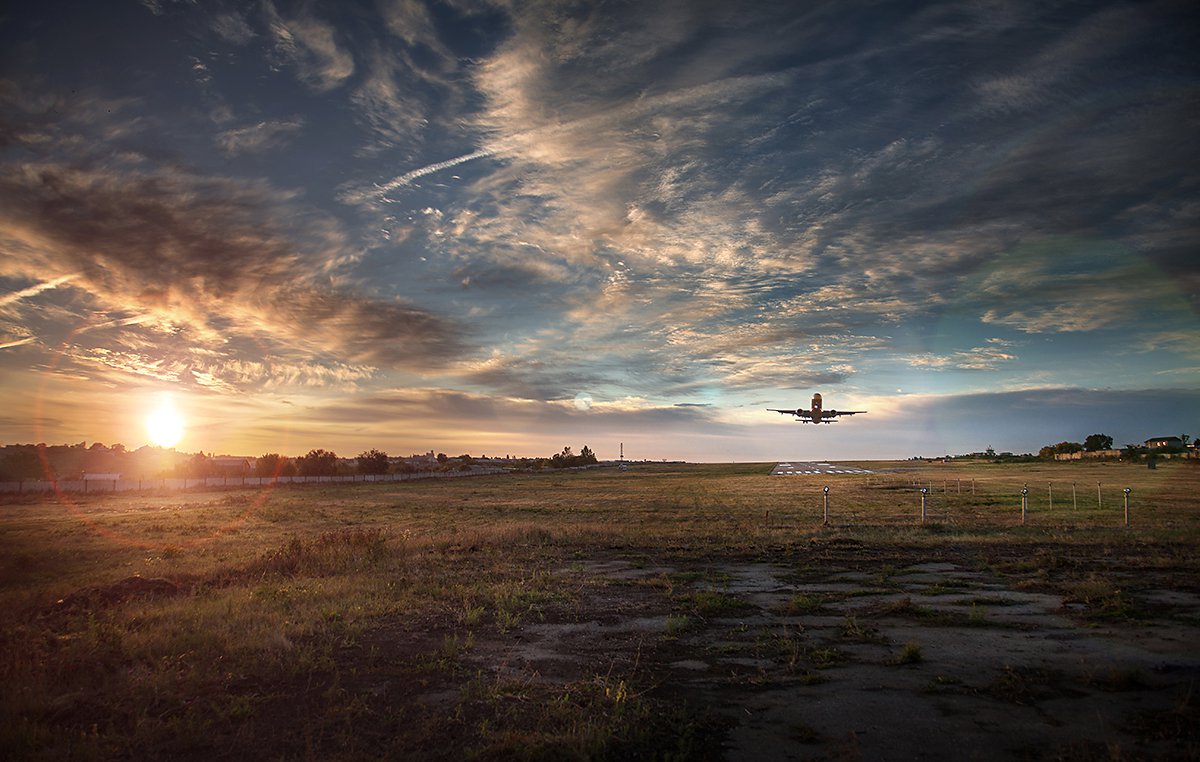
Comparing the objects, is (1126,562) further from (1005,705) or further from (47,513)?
(47,513)

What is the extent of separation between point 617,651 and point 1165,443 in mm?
198761

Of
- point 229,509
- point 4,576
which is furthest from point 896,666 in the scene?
point 229,509

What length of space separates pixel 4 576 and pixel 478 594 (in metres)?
16.6

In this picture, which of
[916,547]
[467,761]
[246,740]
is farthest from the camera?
[916,547]

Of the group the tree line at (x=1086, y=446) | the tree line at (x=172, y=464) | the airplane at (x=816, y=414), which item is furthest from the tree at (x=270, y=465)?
the tree line at (x=1086, y=446)

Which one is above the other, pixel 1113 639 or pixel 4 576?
pixel 1113 639

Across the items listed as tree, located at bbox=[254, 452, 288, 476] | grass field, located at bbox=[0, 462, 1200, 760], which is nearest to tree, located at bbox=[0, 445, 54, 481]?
tree, located at bbox=[254, 452, 288, 476]

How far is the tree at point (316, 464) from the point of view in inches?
5015

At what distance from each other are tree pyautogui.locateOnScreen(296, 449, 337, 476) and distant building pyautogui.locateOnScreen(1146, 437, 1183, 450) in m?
175

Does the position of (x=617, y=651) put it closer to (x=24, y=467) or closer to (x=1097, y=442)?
(x=24, y=467)

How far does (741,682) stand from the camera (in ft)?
30.3

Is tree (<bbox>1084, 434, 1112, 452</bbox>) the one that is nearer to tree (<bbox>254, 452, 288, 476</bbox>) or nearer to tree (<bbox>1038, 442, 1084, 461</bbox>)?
tree (<bbox>1038, 442, 1084, 461</bbox>)

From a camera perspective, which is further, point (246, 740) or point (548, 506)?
point (548, 506)

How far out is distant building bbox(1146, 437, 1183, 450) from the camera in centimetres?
14312
